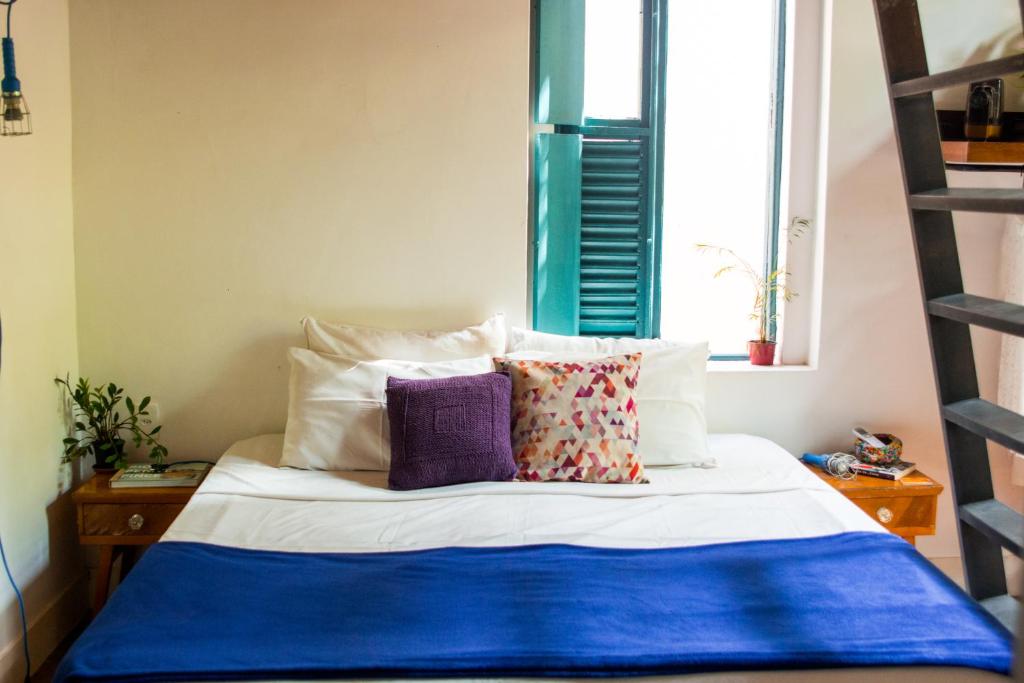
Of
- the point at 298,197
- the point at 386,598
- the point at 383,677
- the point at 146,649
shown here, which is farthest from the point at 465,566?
the point at 298,197

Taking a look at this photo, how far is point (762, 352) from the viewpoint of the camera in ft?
12.1

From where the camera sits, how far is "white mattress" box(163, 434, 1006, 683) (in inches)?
100

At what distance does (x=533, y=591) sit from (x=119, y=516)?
163 cm

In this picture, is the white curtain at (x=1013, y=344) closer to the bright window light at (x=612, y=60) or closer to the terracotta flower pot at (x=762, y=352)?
the terracotta flower pot at (x=762, y=352)

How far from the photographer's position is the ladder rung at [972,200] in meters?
1.61

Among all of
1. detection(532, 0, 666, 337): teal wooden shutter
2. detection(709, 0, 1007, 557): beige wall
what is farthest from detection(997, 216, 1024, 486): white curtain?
detection(532, 0, 666, 337): teal wooden shutter

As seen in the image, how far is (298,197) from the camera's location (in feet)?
11.2

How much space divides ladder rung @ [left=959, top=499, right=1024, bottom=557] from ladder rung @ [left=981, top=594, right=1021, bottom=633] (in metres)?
0.23

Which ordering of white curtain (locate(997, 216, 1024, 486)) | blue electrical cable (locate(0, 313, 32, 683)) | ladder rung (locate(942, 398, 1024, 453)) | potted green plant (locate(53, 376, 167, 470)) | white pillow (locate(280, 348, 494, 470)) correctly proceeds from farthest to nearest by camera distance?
white curtain (locate(997, 216, 1024, 486)) < potted green plant (locate(53, 376, 167, 470)) < white pillow (locate(280, 348, 494, 470)) < blue electrical cable (locate(0, 313, 32, 683)) < ladder rung (locate(942, 398, 1024, 453))

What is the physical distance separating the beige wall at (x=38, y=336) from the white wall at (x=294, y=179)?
11 centimetres

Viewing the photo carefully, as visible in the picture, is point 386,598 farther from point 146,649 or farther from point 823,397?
point 823,397

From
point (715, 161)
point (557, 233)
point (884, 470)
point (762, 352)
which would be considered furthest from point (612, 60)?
point (884, 470)

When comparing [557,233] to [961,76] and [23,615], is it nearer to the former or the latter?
[961,76]

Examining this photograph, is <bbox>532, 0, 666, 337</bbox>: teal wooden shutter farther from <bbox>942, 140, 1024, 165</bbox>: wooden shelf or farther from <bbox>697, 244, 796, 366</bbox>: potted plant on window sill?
<bbox>942, 140, 1024, 165</bbox>: wooden shelf
